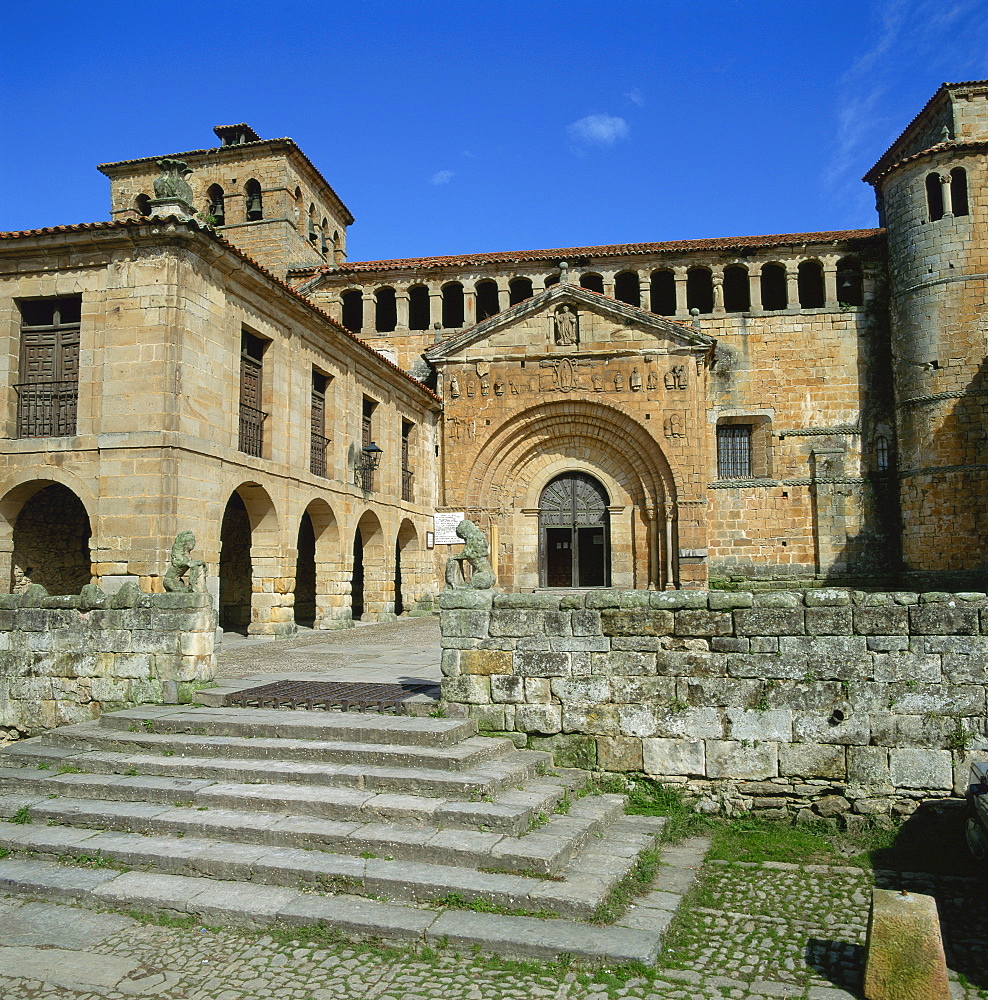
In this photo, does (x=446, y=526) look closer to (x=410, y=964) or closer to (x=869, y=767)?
(x=869, y=767)

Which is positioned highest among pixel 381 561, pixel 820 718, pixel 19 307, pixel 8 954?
pixel 19 307

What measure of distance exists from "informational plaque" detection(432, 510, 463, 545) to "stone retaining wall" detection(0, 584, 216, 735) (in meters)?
14.2

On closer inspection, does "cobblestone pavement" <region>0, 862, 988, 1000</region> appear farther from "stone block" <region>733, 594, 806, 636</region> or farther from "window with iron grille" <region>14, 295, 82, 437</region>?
"window with iron grille" <region>14, 295, 82, 437</region>

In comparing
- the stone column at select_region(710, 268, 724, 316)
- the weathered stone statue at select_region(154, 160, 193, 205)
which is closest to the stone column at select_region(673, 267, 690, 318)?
the stone column at select_region(710, 268, 724, 316)

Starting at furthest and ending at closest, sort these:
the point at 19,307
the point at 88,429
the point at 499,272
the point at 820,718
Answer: the point at 499,272
the point at 19,307
the point at 88,429
the point at 820,718

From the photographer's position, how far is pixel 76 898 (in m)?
5.22

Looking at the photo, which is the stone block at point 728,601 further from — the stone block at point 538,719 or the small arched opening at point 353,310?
the small arched opening at point 353,310

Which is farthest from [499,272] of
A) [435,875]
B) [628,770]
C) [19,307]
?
[435,875]

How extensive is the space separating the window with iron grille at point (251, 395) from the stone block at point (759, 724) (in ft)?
35.9

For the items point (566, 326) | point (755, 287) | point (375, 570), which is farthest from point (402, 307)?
point (755, 287)

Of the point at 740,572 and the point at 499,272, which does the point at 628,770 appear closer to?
the point at 740,572

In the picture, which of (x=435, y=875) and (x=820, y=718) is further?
(x=820, y=718)

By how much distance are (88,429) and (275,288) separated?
4.38 metres

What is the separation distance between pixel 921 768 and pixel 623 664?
2534mm
